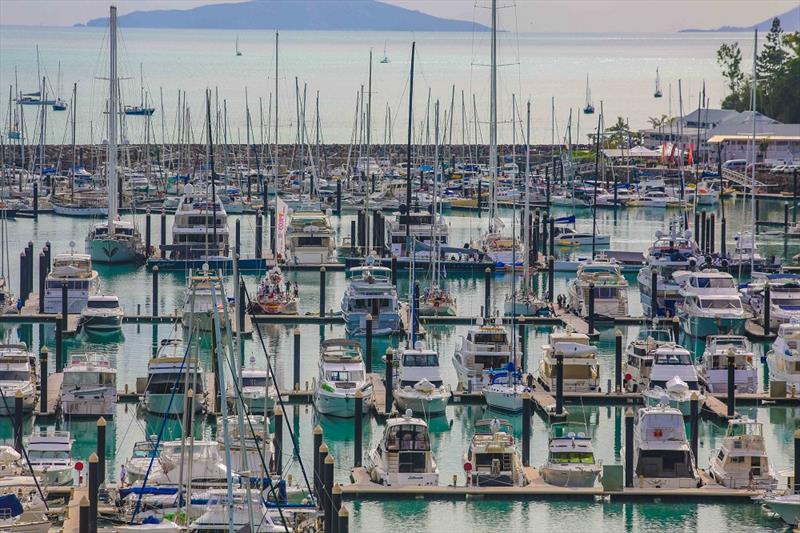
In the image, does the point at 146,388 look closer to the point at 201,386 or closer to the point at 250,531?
the point at 201,386

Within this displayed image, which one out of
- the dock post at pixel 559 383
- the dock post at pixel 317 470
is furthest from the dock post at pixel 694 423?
the dock post at pixel 317 470

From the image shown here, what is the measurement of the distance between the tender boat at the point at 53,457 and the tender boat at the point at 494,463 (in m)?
9.08

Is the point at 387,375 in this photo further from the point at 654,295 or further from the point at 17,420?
the point at 654,295

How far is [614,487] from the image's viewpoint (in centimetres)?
4275

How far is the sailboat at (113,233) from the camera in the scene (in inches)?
3196

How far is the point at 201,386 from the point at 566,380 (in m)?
10.5

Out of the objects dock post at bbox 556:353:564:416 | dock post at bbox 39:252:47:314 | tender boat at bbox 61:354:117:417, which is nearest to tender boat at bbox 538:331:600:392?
dock post at bbox 556:353:564:416

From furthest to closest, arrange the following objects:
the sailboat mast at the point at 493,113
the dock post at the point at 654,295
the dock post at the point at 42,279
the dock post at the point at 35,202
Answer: the dock post at the point at 35,202 → the sailboat mast at the point at 493,113 → the dock post at the point at 654,295 → the dock post at the point at 42,279

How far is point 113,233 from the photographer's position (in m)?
81.8

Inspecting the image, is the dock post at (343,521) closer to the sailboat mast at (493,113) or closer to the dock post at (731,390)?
the dock post at (731,390)

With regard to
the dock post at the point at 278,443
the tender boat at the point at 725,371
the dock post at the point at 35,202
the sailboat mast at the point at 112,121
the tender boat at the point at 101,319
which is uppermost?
the sailboat mast at the point at 112,121

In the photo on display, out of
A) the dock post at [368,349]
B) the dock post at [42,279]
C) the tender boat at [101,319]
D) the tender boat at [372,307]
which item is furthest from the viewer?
the dock post at [42,279]

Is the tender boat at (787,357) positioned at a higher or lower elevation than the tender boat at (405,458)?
higher

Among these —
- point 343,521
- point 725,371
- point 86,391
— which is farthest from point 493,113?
point 343,521
